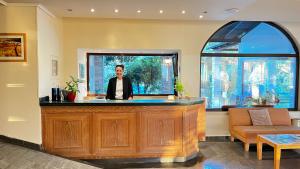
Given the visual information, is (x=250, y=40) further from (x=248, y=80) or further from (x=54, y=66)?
(x=54, y=66)

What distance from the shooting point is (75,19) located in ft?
18.4

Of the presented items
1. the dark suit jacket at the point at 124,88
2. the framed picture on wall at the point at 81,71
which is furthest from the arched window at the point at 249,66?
the framed picture on wall at the point at 81,71

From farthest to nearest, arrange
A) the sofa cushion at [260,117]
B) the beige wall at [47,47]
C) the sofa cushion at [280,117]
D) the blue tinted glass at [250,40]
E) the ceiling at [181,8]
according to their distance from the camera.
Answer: the blue tinted glass at [250,40] < the sofa cushion at [280,117] < the sofa cushion at [260,117] < the beige wall at [47,47] < the ceiling at [181,8]

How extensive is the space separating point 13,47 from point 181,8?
2.94m

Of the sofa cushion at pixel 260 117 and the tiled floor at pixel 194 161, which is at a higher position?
the sofa cushion at pixel 260 117

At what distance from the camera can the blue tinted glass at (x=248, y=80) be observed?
6246mm

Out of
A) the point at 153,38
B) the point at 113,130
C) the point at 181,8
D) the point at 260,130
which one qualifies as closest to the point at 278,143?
A: the point at 260,130

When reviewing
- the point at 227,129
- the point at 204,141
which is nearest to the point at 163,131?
the point at 204,141

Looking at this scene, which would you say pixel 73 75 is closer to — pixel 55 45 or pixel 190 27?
pixel 55 45

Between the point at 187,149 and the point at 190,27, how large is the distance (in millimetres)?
2840

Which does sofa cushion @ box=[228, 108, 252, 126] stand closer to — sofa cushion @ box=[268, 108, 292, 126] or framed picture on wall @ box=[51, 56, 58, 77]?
sofa cushion @ box=[268, 108, 292, 126]

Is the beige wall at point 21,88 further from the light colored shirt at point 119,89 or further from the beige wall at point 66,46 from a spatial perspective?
the light colored shirt at point 119,89

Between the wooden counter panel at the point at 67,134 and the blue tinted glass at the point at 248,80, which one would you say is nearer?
the wooden counter panel at the point at 67,134

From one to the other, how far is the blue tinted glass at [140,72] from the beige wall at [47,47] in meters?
1.21
